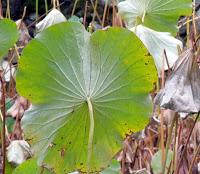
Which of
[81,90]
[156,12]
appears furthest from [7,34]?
[156,12]

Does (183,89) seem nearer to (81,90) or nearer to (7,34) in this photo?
(81,90)

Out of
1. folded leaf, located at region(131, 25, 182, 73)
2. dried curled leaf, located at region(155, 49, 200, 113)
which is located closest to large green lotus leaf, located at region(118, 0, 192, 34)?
folded leaf, located at region(131, 25, 182, 73)

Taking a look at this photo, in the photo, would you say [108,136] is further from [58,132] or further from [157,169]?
[157,169]

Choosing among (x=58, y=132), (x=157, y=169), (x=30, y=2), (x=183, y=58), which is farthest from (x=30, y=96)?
(x=30, y=2)

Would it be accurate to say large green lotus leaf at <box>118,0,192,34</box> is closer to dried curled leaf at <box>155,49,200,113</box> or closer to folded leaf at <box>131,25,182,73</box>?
folded leaf at <box>131,25,182,73</box>

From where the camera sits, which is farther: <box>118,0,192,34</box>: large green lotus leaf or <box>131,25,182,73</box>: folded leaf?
<box>118,0,192,34</box>: large green lotus leaf

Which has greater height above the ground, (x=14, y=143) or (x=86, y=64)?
(x=86, y=64)

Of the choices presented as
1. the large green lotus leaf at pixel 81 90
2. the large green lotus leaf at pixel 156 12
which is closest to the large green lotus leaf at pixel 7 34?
the large green lotus leaf at pixel 81 90
